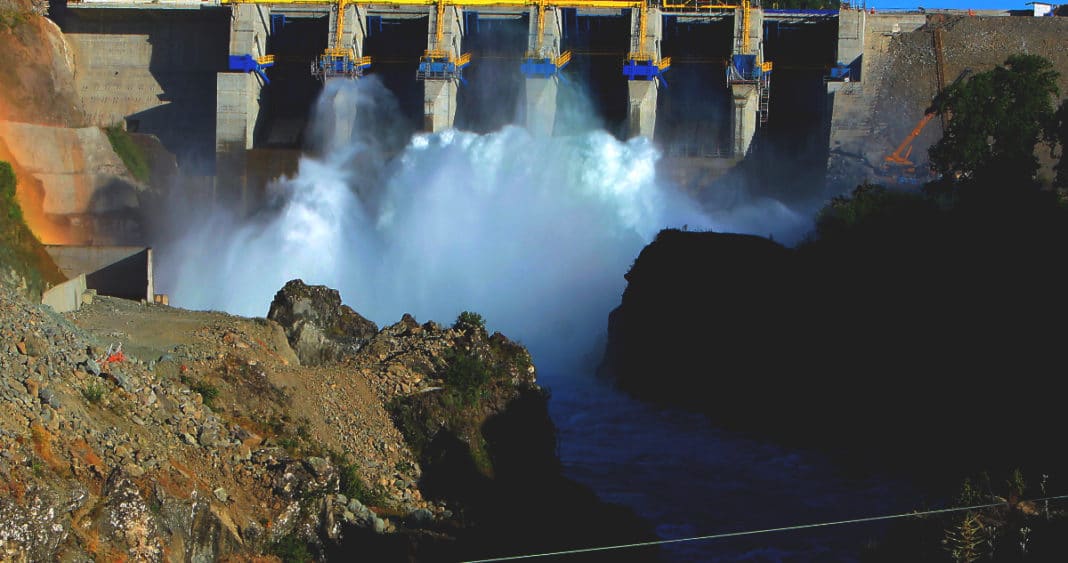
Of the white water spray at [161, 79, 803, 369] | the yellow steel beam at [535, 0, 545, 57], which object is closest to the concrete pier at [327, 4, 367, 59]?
the white water spray at [161, 79, 803, 369]

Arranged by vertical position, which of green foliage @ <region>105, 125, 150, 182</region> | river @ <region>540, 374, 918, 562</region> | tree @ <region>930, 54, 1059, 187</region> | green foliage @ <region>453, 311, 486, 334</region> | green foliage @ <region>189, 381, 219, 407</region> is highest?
tree @ <region>930, 54, 1059, 187</region>

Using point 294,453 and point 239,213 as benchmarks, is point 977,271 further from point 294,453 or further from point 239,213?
point 239,213

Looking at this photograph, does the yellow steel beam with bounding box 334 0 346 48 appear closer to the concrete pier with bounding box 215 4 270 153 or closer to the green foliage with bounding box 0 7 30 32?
the concrete pier with bounding box 215 4 270 153

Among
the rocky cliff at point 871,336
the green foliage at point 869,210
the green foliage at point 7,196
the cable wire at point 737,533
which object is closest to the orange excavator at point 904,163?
the green foliage at point 869,210

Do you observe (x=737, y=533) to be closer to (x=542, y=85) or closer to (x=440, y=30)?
(x=542, y=85)

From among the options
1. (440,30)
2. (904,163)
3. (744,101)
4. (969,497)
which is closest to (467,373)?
(969,497)

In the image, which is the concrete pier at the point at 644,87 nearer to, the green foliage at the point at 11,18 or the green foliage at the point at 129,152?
the green foliage at the point at 129,152
